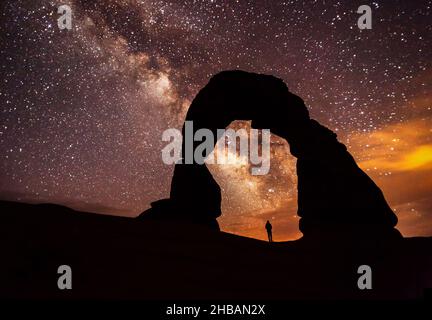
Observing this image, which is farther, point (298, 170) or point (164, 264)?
point (298, 170)

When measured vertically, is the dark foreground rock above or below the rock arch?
below

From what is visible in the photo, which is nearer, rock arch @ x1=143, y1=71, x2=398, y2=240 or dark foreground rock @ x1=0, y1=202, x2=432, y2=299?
dark foreground rock @ x1=0, y1=202, x2=432, y2=299

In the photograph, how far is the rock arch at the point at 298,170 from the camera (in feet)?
48.9

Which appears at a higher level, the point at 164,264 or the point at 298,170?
the point at 298,170

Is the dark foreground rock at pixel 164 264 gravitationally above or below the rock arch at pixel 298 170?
below

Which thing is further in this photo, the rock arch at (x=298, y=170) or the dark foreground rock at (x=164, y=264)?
the rock arch at (x=298, y=170)

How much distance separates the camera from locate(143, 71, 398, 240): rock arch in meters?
14.9

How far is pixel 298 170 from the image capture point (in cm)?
1691
